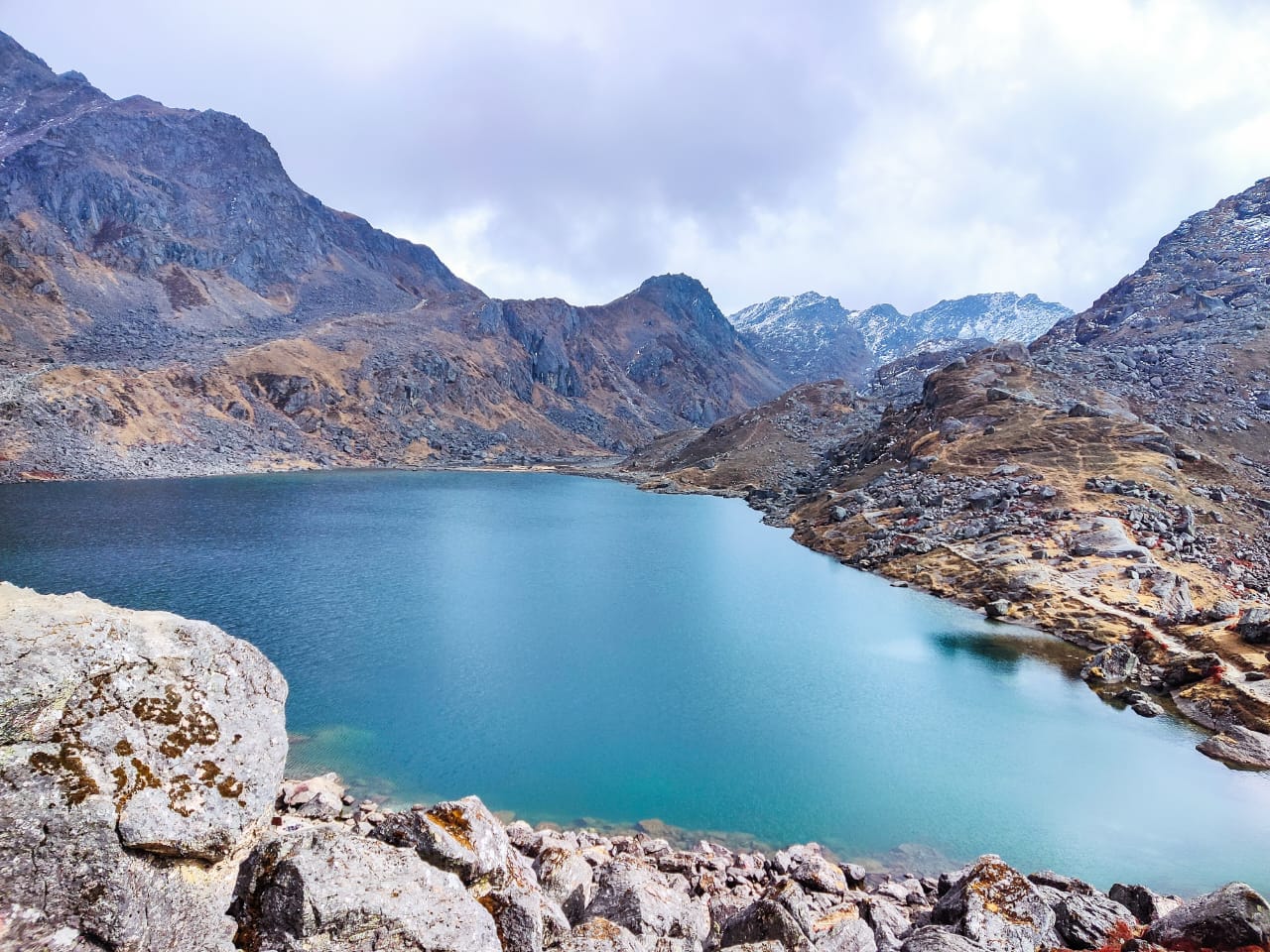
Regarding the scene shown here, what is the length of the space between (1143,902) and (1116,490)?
62.4 metres

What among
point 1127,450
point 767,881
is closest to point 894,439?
point 1127,450

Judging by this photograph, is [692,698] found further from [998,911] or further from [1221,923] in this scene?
[1221,923]

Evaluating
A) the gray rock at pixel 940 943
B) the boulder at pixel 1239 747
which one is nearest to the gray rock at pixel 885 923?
the gray rock at pixel 940 943

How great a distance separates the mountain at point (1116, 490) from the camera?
4325 cm

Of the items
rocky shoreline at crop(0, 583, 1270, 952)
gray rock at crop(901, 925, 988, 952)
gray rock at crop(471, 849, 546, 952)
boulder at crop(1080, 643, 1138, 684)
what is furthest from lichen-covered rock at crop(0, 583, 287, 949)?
boulder at crop(1080, 643, 1138, 684)

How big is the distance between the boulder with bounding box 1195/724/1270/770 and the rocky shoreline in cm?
2707

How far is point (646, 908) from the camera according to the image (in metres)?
13.3

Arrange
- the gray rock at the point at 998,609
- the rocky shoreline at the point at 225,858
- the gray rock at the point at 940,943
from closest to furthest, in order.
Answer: the rocky shoreline at the point at 225,858
the gray rock at the point at 940,943
the gray rock at the point at 998,609

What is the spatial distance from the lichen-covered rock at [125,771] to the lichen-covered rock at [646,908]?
24.1 feet

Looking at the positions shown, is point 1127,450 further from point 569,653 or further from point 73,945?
point 73,945

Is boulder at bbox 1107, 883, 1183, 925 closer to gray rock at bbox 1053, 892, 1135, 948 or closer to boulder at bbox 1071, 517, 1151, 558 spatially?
gray rock at bbox 1053, 892, 1135, 948

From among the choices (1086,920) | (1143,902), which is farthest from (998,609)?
(1086,920)

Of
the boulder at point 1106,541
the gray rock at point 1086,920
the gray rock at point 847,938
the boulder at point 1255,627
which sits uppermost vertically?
the boulder at point 1106,541

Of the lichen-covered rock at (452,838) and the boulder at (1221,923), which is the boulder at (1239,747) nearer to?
the boulder at (1221,923)
